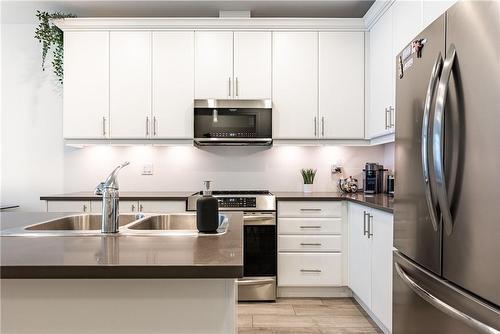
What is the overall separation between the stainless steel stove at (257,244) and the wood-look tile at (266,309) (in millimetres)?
60

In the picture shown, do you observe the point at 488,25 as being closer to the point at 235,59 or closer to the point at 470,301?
the point at 470,301

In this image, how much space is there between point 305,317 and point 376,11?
254 cm

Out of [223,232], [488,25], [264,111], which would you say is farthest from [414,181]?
[264,111]

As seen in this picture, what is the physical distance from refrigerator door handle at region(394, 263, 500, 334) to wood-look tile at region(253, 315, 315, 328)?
3.87 feet

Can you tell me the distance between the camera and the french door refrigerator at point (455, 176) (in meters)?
1.04

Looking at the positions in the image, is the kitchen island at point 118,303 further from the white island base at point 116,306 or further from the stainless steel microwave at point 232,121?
the stainless steel microwave at point 232,121

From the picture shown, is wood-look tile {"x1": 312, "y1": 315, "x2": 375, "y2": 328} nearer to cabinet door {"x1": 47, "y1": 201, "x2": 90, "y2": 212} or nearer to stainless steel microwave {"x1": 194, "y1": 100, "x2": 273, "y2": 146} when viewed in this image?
stainless steel microwave {"x1": 194, "y1": 100, "x2": 273, "y2": 146}

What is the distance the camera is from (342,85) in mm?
3402

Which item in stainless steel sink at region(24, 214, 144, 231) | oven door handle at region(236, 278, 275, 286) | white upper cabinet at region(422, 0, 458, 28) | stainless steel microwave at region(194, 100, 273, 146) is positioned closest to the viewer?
stainless steel sink at region(24, 214, 144, 231)

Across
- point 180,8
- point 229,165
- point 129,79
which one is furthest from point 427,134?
point 180,8

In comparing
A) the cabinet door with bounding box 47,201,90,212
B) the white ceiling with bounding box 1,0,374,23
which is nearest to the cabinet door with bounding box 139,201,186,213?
the cabinet door with bounding box 47,201,90,212

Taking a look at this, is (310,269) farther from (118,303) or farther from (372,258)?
(118,303)

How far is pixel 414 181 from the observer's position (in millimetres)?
1529

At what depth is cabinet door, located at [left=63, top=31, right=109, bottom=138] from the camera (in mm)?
3393
